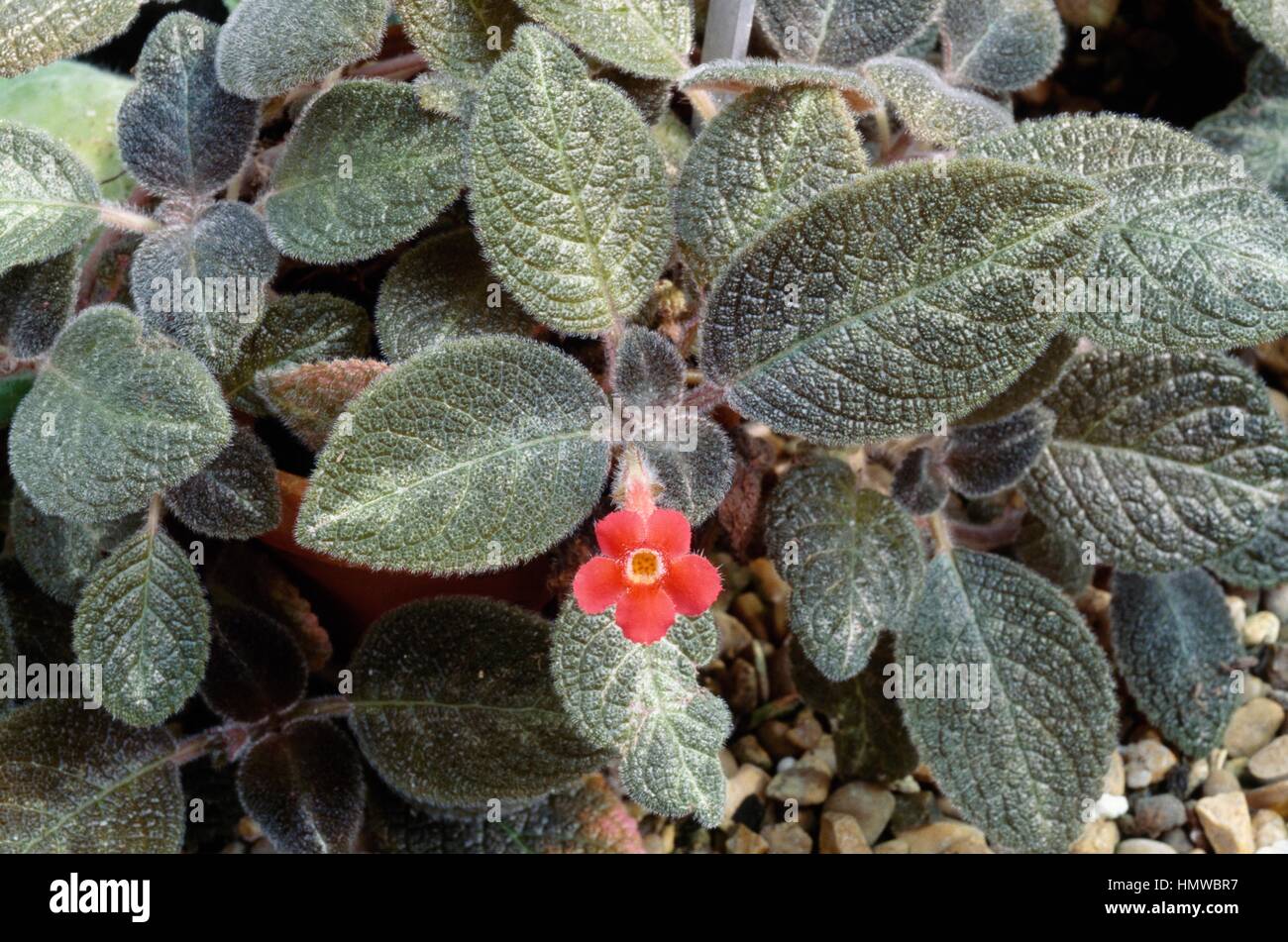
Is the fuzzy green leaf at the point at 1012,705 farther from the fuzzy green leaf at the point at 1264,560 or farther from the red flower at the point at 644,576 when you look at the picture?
the red flower at the point at 644,576

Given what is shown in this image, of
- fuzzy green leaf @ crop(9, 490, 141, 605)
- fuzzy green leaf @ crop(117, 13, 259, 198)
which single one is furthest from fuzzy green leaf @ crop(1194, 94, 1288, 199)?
fuzzy green leaf @ crop(9, 490, 141, 605)

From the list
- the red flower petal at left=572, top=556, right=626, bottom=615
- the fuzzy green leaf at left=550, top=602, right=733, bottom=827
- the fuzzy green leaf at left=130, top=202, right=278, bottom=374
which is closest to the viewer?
the red flower petal at left=572, top=556, right=626, bottom=615

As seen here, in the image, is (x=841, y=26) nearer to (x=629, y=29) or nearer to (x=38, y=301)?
(x=629, y=29)

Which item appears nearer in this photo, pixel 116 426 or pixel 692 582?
pixel 692 582

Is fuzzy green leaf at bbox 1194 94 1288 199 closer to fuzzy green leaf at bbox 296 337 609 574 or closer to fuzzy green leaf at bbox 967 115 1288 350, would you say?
fuzzy green leaf at bbox 967 115 1288 350

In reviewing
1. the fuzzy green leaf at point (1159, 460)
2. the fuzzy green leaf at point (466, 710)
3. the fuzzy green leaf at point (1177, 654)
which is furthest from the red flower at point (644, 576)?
the fuzzy green leaf at point (1177, 654)

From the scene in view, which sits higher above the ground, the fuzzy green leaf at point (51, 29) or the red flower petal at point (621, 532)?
the fuzzy green leaf at point (51, 29)

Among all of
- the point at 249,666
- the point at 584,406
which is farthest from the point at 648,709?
the point at 249,666
